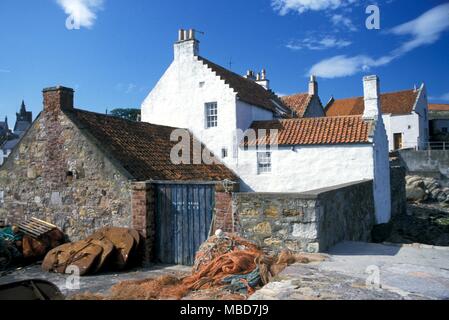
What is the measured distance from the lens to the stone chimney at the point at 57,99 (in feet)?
38.1

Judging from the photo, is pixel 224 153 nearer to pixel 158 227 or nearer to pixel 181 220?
Result: pixel 158 227

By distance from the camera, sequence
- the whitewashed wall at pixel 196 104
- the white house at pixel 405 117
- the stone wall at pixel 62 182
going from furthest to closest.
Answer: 1. the white house at pixel 405 117
2. the whitewashed wall at pixel 196 104
3. the stone wall at pixel 62 182

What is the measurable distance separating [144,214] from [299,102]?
19373 millimetres

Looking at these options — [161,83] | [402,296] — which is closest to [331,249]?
[402,296]

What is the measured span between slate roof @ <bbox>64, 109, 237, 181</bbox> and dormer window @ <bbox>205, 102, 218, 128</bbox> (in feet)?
8.90

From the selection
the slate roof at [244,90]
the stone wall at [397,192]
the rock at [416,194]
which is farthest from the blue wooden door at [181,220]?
the rock at [416,194]

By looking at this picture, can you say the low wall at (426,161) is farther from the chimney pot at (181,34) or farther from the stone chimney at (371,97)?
the chimney pot at (181,34)

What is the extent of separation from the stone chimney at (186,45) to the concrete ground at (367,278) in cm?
1406

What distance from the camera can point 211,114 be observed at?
59.7ft

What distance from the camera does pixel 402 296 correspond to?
4.73 meters

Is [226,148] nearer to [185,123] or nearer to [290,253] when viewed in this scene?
[185,123]

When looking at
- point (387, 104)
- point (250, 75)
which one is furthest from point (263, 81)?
point (387, 104)

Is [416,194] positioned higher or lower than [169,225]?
lower

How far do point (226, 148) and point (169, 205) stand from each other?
8.36 meters
